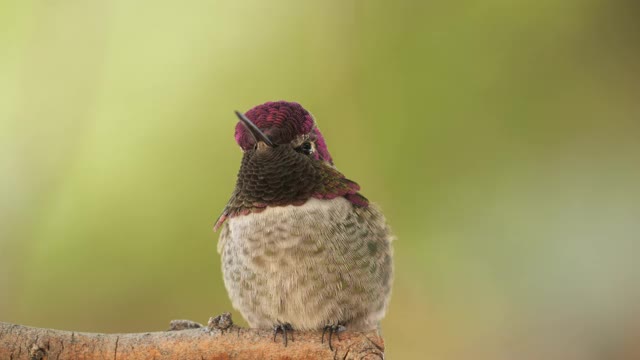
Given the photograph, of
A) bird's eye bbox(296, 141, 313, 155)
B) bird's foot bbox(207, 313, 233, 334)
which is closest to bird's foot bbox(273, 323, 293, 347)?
bird's foot bbox(207, 313, 233, 334)

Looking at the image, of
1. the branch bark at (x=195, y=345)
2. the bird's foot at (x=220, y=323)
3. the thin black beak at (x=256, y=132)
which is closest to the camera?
the thin black beak at (x=256, y=132)

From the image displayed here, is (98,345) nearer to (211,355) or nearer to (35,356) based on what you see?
(35,356)

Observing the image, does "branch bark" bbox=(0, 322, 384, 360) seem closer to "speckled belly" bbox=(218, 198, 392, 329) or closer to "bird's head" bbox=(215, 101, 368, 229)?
"speckled belly" bbox=(218, 198, 392, 329)

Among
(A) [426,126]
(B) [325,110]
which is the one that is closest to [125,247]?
(B) [325,110]

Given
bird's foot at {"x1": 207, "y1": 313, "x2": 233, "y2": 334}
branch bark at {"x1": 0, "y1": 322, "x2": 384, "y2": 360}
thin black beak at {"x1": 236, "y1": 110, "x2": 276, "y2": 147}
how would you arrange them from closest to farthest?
thin black beak at {"x1": 236, "y1": 110, "x2": 276, "y2": 147}
branch bark at {"x1": 0, "y1": 322, "x2": 384, "y2": 360}
bird's foot at {"x1": 207, "y1": 313, "x2": 233, "y2": 334}

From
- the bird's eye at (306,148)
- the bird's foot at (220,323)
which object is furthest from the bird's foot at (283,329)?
the bird's eye at (306,148)

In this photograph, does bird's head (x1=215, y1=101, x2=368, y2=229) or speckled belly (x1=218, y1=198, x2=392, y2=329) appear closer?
bird's head (x1=215, y1=101, x2=368, y2=229)

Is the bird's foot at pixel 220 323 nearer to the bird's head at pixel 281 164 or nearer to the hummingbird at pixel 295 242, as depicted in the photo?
the hummingbird at pixel 295 242

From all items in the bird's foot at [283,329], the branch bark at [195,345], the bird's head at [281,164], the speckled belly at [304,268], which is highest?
the bird's head at [281,164]

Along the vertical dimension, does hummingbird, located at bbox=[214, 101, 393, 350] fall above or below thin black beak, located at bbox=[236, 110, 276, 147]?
below
